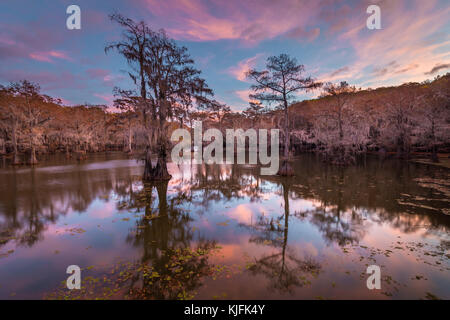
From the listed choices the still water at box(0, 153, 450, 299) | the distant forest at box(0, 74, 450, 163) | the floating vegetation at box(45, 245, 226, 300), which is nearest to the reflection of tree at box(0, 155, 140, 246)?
the still water at box(0, 153, 450, 299)

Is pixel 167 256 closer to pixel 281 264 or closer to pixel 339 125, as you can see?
pixel 281 264

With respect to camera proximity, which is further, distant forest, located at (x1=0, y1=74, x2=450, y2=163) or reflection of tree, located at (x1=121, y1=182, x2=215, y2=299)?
distant forest, located at (x1=0, y1=74, x2=450, y2=163)

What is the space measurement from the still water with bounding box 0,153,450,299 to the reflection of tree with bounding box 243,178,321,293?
0.09 ft

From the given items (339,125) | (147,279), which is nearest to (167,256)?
(147,279)

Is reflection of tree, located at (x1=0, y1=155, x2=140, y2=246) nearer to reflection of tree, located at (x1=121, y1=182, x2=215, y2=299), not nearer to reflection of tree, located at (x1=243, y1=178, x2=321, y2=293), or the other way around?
reflection of tree, located at (x1=121, y1=182, x2=215, y2=299)

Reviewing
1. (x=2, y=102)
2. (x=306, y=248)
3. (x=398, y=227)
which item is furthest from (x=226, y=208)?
(x=2, y=102)

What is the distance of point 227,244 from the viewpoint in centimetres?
632

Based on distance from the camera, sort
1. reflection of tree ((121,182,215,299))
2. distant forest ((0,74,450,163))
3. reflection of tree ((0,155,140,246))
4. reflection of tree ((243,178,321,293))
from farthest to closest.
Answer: distant forest ((0,74,450,163)) → reflection of tree ((0,155,140,246)) → reflection of tree ((243,178,321,293)) → reflection of tree ((121,182,215,299))

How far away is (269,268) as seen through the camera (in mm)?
4941

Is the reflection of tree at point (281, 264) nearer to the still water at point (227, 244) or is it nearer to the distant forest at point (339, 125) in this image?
the still water at point (227, 244)

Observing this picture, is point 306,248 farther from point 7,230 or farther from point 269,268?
point 7,230

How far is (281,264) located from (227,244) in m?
1.88

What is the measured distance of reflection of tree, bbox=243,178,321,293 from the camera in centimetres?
439

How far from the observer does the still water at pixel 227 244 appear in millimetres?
4160
